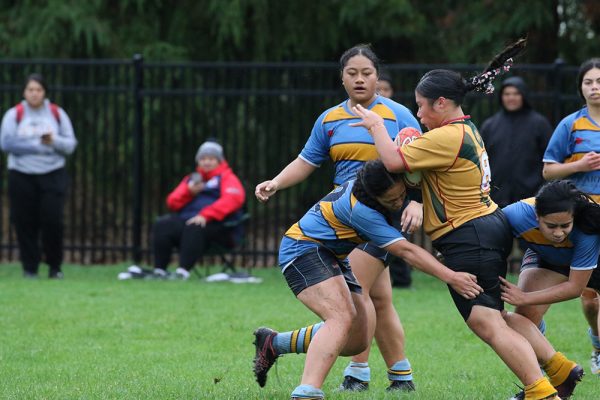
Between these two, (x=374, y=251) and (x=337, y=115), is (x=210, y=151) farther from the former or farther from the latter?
(x=374, y=251)

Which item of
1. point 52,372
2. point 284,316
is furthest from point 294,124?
point 52,372

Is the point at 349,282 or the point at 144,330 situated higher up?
the point at 349,282

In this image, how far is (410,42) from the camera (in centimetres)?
1672

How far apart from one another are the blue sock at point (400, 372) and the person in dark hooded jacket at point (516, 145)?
4.83 m

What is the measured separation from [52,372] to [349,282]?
207cm

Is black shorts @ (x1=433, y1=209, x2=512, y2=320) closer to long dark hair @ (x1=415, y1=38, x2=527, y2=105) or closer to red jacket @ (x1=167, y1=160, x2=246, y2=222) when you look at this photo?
long dark hair @ (x1=415, y1=38, x2=527, y2=105)

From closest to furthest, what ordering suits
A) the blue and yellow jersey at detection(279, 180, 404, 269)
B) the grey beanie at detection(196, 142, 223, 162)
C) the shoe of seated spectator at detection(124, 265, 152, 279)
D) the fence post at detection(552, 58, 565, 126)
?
the blue and yellow jersey at detection(279, 180, 404, 269) < the grey beanie at detection(196, 142, 223, 162) < the shoe of seated spectator at detection(124, 265, 152, 279) < the fence post at detection(552, 58, 565, 126)

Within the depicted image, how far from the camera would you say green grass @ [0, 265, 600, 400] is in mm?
6555

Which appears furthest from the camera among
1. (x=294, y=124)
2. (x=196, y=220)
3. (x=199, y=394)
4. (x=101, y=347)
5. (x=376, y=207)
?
(x=294, y=124)

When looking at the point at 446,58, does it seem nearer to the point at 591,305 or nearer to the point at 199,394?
the point at 591,305

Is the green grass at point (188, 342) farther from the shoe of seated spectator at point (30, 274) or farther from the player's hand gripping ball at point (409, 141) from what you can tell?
the player's hand gripping ball at point (409, 141)

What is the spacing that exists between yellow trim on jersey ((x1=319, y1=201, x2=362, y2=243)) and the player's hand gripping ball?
0.43 meters

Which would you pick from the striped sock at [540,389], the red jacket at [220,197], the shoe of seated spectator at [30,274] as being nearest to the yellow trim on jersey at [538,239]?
the striped sock at [540,389]

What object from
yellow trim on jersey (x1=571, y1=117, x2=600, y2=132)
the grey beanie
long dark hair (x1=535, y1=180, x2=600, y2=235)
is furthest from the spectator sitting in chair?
long dark hair (x1=535, y1=180, x2=600, y2=235)
